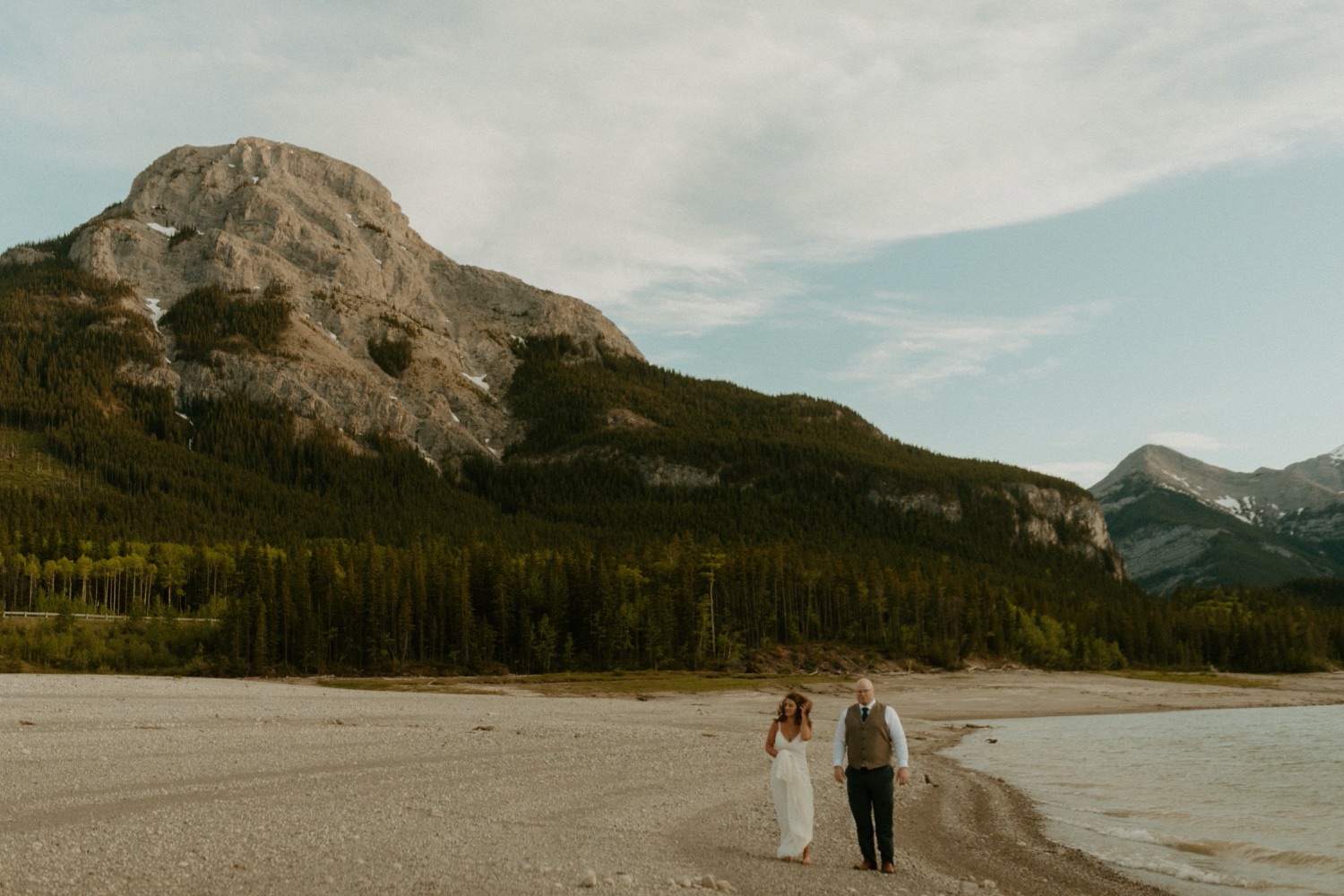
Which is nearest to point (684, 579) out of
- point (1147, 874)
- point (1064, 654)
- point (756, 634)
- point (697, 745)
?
point (756, 634)

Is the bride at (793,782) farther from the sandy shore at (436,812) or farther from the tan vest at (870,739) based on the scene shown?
the tan vest at (870,739)

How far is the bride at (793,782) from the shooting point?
1678 centimetres

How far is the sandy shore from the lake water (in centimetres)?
160

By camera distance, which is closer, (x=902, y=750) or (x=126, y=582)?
(x=902, y=750)

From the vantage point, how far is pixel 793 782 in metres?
16.8

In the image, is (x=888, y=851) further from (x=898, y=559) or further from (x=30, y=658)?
(x=898, y=559)

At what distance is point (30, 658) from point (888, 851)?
88650 millimetres

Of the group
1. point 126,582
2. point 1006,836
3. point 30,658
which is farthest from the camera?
point 126,582

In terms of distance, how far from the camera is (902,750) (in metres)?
15.9

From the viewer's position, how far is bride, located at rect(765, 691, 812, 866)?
16.8 meters

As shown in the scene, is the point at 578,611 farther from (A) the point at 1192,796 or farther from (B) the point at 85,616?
(A) the point at 1192,796

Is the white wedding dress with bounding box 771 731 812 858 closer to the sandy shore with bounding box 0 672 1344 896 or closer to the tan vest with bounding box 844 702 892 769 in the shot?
the sandy shore with bounding box 0 672 1344 896

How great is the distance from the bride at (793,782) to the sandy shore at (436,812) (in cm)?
64

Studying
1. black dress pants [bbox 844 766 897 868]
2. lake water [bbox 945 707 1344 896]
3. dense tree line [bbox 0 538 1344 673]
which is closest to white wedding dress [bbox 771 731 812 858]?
black dress pants [bbox 844 766 897 868]
